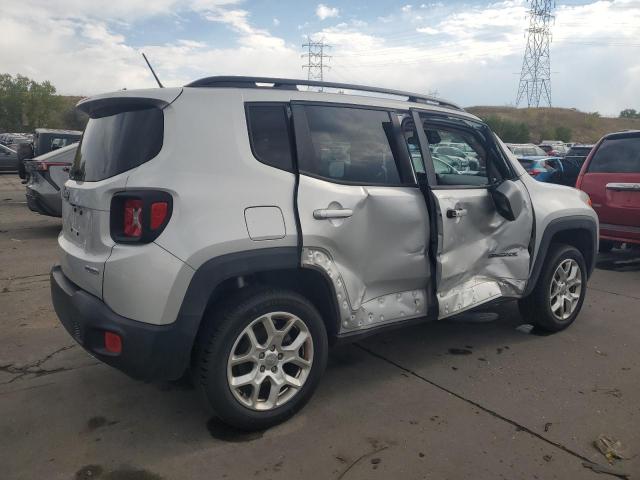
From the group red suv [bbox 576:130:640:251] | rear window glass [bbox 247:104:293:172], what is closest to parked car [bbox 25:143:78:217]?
rear window glass [bbox 247:104:293:172]

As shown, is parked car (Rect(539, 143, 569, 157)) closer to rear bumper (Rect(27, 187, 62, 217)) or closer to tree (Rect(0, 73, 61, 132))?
rear bumper (Rect(27, 187, 62, 217))

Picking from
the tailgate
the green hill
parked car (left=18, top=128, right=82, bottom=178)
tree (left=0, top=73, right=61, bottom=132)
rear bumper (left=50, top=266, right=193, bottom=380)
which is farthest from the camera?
the green hill

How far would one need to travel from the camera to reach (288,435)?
9.79 feet

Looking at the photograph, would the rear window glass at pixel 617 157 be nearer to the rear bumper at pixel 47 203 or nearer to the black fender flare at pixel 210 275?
the black fender flare at pixel 210 275

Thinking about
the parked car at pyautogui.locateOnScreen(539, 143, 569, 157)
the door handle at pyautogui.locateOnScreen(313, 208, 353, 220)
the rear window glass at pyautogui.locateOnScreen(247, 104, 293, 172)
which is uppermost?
the rear window glass at pyautogui.locateOnScreen(247, 104, 293, 172)

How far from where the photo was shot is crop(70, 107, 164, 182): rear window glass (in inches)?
109

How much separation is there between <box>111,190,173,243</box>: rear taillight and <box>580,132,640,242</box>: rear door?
621 cm

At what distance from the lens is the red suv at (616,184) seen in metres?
6.77

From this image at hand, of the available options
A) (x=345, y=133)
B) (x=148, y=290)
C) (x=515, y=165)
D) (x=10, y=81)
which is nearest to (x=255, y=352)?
(x=148, y=290)

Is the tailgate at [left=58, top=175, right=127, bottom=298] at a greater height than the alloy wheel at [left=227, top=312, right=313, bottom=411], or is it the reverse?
the tailgate at [left=58, top=175, right=127, bottom=298]

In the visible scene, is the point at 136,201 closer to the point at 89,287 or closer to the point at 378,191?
the point at 89,287

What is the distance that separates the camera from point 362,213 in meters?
3.25

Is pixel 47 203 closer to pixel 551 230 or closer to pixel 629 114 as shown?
pixel 551 230

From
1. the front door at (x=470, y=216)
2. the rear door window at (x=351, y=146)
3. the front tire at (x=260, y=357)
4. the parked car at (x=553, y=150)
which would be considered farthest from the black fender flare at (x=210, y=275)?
the parked car at (x=553, y=150)
